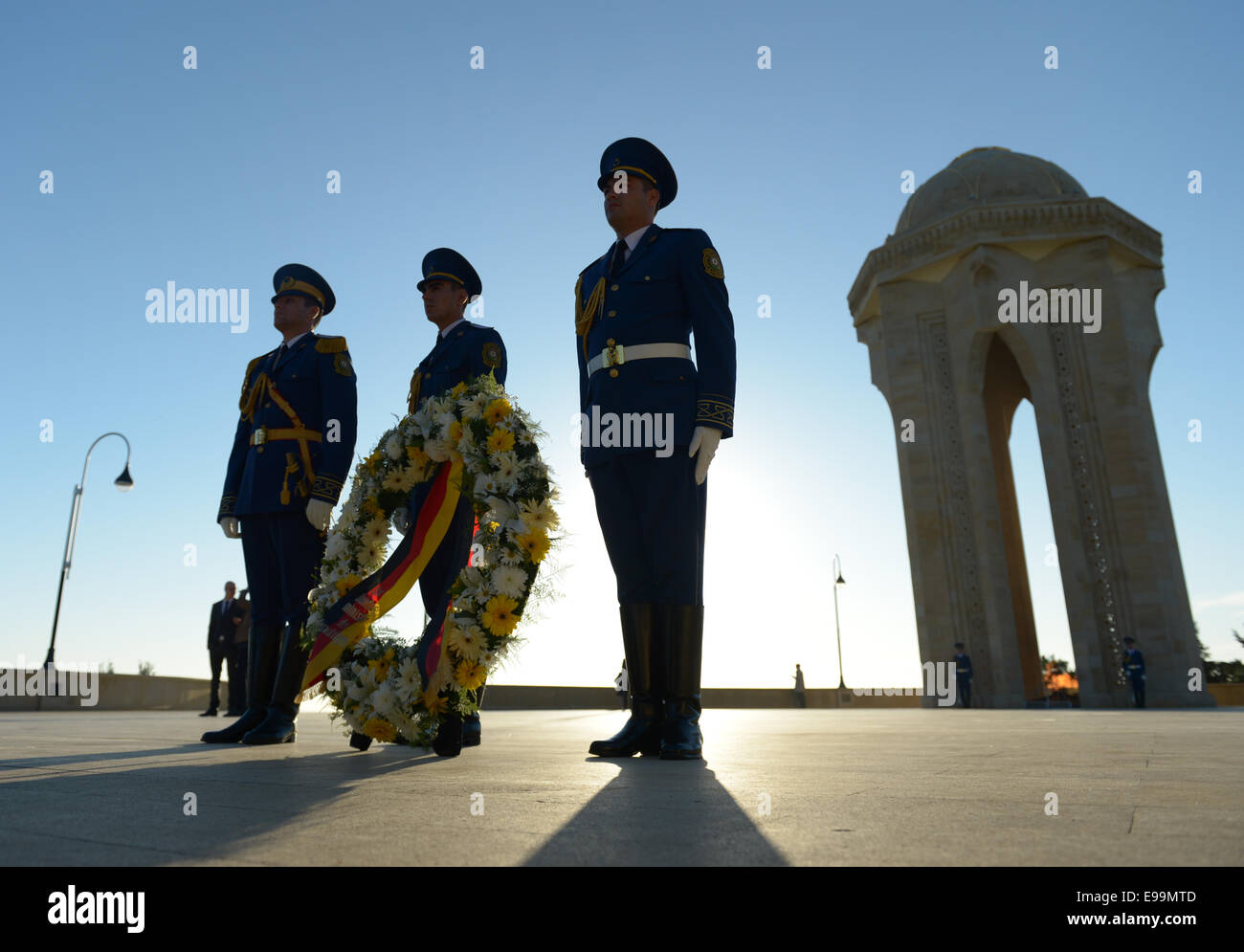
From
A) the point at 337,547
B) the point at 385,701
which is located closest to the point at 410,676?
the point at 385,701

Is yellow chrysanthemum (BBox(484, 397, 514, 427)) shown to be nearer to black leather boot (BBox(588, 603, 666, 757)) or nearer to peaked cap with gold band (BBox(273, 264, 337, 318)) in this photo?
black leather boot (BBox(588, 603, 666, 757))

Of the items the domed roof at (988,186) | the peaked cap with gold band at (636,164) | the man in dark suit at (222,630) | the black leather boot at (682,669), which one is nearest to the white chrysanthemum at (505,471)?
the black leather boot at (682,669)

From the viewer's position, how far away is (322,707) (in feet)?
16.6

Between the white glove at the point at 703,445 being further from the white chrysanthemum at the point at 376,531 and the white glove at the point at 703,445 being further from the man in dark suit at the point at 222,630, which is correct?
the man in dark suit at the point at 222,630

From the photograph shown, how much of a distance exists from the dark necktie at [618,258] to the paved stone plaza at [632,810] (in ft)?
8.56

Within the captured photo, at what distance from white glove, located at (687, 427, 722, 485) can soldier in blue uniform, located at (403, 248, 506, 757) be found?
57.2 inches

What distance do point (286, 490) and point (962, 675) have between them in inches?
1042

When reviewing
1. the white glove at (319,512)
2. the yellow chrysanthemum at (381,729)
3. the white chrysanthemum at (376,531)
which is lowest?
the yellow chrysanthemum at (381,729)

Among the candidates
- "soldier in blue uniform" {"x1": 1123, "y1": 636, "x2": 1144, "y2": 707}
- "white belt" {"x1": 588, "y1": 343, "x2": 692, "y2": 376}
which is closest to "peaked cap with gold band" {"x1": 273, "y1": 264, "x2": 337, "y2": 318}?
"white belt" {"x1": 588, "y1": 343, "x2": 692, "y2": 376}

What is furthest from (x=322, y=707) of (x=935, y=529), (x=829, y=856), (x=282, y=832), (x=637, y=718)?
(x=935, y=529)

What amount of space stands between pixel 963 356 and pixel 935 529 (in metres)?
6.35

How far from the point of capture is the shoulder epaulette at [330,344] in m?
6.03

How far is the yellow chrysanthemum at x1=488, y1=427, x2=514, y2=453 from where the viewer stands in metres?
4.84
